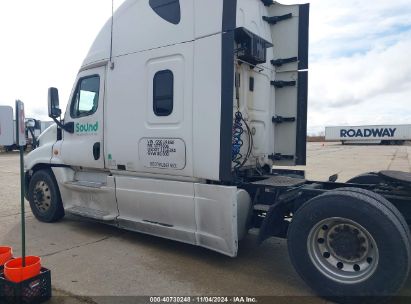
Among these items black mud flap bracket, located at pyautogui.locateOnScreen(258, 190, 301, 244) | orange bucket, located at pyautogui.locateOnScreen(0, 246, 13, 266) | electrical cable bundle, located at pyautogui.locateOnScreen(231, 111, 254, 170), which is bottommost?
orange bucket, located at pyautogui.locateOnScreen(0, 246, 13, 266)

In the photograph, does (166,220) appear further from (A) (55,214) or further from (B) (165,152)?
(A) (55,214)

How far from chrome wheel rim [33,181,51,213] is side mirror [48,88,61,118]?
140cm

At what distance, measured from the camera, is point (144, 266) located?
438cm

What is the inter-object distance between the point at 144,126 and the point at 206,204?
145 cm

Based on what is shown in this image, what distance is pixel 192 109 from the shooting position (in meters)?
4.44

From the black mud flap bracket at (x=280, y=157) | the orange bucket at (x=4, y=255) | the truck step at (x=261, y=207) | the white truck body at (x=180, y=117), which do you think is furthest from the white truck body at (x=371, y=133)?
the orange bucket at (x=4, y=255)

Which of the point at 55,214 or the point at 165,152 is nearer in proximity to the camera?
the point at 165,152

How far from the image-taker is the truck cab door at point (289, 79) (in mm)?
5504

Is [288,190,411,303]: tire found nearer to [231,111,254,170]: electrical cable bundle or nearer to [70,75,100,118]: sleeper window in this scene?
[231,111,254,170]: electrical cable bundle

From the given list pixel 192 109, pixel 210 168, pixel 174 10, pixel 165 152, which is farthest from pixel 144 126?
pixel 174 10

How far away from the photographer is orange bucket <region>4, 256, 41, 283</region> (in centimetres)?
324

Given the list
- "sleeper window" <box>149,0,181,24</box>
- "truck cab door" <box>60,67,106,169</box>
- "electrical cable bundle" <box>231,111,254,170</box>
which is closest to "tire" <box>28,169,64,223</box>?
"truck cab door" <box>60,67,106,169</box>

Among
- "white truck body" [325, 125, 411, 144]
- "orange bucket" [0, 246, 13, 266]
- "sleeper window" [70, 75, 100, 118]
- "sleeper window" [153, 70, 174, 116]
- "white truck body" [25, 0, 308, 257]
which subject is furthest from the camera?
"white truck body" [325, 125, 411, 144]

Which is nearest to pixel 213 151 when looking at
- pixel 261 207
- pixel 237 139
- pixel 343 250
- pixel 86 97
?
pixel 237 139
